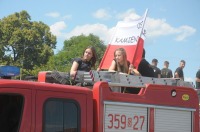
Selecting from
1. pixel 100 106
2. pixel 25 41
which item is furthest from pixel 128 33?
pixel 25 41

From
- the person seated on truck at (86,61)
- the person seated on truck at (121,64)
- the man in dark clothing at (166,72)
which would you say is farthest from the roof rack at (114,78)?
the man in dark clothing at (166,72)

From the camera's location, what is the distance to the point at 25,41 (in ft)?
158

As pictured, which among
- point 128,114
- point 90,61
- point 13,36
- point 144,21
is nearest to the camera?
point 128,114

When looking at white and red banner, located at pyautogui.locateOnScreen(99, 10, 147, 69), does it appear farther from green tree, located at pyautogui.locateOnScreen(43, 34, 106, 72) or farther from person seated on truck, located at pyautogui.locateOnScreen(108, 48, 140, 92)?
green tree, located at pyautogui.locateOnScreen(43, 34, 106, 72)

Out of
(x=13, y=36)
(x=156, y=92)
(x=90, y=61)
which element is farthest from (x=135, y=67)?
(x=13, y=36)

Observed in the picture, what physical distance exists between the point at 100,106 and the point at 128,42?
8.10ft

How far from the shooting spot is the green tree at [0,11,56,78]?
152 ft

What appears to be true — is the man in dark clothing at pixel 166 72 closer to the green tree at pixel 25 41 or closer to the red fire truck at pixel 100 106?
the red fire truck at pixel 100 106

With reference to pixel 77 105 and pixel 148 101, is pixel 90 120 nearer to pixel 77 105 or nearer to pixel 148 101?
pixel 77 105

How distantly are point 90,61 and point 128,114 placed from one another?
4.81ft

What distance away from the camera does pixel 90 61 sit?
6.33 m

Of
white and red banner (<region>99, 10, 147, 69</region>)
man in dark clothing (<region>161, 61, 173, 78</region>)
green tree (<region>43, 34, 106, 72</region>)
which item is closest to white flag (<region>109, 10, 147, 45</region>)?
white and red banner (<region>99, 10, 147, 69</region>)

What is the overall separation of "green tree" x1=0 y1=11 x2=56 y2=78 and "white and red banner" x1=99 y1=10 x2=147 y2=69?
125 ft

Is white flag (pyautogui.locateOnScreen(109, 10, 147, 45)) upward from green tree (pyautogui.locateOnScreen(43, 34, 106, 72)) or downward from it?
downward
